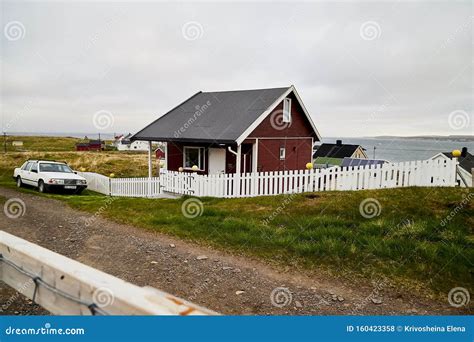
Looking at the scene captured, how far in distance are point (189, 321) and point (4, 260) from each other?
1.55 meters

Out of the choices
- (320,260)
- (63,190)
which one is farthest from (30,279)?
(63,190)

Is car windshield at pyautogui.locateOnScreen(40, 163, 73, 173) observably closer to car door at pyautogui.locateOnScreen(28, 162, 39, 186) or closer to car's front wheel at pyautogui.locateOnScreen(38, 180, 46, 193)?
car door at pyautogui.locateOnScreen(28, 162, 39, 186)

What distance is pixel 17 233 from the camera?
28.6ft

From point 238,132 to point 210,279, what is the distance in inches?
460

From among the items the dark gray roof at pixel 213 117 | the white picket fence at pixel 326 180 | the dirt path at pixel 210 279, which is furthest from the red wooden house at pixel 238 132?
the dirt path at pixel 210 279

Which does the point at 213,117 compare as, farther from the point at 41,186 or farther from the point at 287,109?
the point at 41,186

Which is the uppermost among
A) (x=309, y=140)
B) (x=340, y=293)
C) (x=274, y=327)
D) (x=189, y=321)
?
(x=309, y=140)

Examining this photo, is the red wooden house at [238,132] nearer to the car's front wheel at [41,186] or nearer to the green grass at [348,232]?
the car's front wheel at [41,186]

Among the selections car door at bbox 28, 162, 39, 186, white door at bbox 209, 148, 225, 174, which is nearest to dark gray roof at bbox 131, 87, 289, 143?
white door at bbox 209, 148, 225, 174

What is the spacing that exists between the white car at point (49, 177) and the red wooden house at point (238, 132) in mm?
4557

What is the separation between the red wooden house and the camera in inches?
714

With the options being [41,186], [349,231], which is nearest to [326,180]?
[349,231]

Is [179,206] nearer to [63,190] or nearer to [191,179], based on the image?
[191,179]

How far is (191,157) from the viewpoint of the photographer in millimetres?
20766
